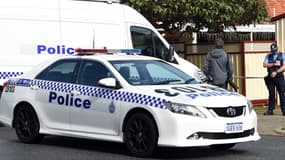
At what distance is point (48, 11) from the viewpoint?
598 inches

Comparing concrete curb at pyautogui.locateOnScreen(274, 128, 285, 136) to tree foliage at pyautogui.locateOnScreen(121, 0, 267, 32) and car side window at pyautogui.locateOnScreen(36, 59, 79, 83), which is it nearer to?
car side window at pyautogui.locateOnScreen(36, 59, 79, 83)

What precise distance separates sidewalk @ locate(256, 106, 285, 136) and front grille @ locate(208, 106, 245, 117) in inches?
118

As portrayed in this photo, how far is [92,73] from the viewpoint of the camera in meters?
10.7

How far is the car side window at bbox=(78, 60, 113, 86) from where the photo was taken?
10.5 m

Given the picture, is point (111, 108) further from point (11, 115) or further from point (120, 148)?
point (11, 115)

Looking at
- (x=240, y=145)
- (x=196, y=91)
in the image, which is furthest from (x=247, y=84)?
(x=196, y=91)

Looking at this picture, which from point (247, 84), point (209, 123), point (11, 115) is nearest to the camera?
point (209, 123)

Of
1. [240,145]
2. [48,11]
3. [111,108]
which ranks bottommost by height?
[240,145]

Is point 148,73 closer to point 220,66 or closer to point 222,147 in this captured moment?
point 222,147

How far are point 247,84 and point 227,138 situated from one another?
9602 mm

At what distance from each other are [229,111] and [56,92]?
2.83 meters

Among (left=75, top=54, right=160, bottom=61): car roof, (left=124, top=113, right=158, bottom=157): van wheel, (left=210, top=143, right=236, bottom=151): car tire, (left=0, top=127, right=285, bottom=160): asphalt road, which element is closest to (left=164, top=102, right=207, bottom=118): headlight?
(left=124, top=113, right=158, bottom=157): van wheel

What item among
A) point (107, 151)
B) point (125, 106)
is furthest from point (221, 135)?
point (107, 151)

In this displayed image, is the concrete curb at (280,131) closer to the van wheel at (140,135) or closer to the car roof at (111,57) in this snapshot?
the car roof at (111,57)
